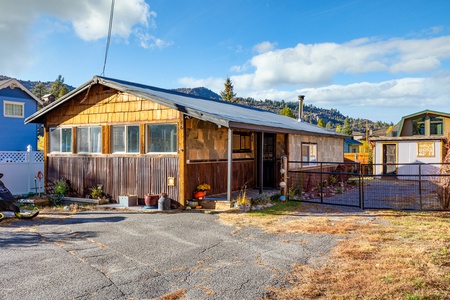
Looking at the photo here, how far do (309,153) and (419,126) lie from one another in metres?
14.3

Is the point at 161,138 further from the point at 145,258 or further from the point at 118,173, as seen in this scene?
the point at 145,258

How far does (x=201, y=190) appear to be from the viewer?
10055mm

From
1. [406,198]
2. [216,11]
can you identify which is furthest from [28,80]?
[406,198]

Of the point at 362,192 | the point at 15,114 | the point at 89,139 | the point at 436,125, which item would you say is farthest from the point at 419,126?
the point at 15,114

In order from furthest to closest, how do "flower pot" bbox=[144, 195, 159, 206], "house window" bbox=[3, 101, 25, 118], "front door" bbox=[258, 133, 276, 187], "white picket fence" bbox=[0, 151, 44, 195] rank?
"house window" bbox=[3, 101, 25, 118] → "front door" bbox=[258, 133, 276, 187] → "white picket fence" bbox=[0, 151, 44, 195] → "flower pot" bbox=[144, 195, 159, 206]

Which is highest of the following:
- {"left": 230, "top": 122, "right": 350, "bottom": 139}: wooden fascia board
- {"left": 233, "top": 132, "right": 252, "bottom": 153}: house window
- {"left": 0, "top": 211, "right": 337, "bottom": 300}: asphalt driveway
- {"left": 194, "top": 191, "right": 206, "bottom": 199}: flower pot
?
{"left": 230, "top": 122, "right": 350, "bottom": 139}: wooden fascia board

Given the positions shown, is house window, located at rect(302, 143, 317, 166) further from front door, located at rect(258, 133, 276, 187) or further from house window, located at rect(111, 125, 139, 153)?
house window, located at rect(111, 125, 139, 153)

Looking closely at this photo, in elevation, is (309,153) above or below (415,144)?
below

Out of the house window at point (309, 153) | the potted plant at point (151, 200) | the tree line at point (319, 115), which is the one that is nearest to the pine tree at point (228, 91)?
the tree line at point (319, 115)

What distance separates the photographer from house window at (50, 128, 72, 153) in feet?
39.5

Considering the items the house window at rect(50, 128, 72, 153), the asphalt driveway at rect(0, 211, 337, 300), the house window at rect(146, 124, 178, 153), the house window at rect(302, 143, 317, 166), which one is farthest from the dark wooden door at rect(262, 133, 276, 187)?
the house window at rect(50, 128, 72, 153)

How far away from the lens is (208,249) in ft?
18.9

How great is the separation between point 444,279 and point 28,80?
11164 centimetres

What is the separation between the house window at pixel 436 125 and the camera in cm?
2359
